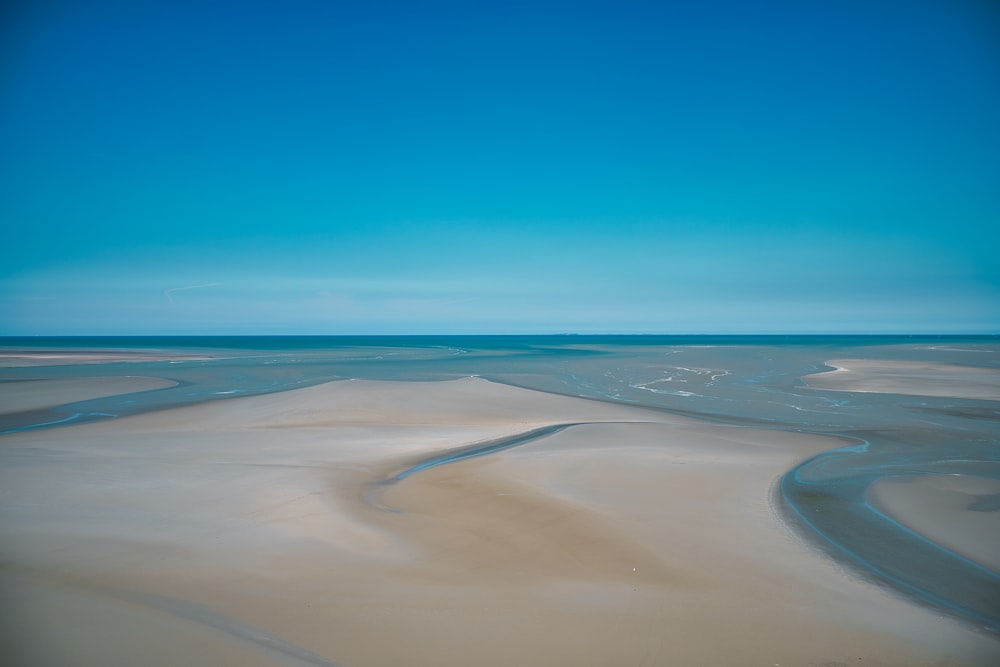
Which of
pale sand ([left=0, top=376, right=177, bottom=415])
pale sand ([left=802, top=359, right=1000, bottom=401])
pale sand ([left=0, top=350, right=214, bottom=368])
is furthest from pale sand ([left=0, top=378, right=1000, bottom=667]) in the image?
pale sand ([left=0, top=350, right=214, bottom=368])

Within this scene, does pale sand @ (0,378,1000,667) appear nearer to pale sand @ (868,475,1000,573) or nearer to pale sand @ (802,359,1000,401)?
pale sand @ (868,475,1000,573)

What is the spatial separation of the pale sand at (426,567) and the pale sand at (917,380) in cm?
2309

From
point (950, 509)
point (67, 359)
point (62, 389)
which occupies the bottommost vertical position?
point (950, 509)

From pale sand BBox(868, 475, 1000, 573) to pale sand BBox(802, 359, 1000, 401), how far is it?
20911 mm

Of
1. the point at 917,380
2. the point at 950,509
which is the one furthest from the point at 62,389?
the point at 917,380

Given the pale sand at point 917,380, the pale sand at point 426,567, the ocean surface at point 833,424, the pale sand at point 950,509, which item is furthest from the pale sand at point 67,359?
the pale sand at point 917,380

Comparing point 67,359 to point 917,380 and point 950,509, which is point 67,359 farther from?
point 917,380

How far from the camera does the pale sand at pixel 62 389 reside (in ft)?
83.5

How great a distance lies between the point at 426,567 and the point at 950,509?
1041 cm

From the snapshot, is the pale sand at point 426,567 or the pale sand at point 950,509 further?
the pale sand at point 950,509

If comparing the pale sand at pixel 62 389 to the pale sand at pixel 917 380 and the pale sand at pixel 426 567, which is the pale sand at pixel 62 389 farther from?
the pale sand at pixel 917 380

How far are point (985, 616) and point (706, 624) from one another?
3.56 meters

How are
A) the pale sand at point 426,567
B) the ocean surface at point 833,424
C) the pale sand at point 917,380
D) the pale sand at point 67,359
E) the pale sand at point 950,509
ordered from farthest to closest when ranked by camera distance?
the pale sand at point 67,359, the pale sand at point 917,380, the pale sand at point 950,509, the ocean surface at point 833,424, the pale sand at point 426,567

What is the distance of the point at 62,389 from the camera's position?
103 feet
